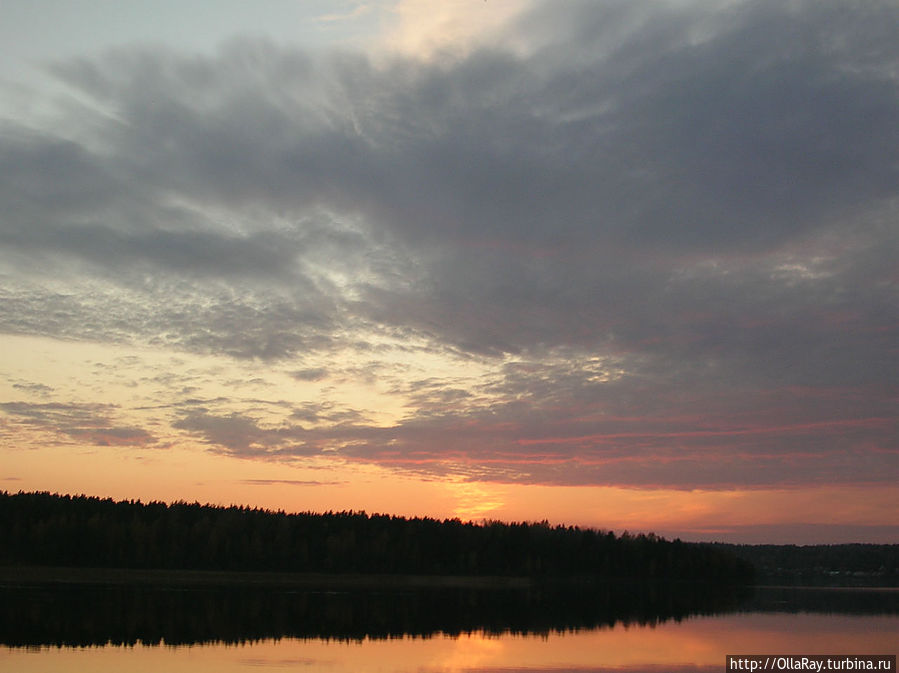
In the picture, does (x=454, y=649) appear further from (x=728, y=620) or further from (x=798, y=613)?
(x=798, y=613)

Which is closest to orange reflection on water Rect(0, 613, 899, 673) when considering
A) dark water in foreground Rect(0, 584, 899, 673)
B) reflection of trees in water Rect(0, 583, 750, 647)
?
dark water in foreground Rect(0, 584, 899, 673)

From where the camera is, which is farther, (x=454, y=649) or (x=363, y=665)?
(x=454, y=649)

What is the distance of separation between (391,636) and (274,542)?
→ 125 m

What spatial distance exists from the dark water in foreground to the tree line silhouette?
233 feet

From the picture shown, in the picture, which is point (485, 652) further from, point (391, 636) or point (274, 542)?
point (274, 542)

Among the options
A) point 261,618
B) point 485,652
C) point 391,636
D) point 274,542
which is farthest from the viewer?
point 274,542

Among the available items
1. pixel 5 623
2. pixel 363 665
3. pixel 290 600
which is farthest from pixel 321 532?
pixel 363 665

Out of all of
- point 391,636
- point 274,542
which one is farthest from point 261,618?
point 274,542

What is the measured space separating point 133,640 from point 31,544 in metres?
118

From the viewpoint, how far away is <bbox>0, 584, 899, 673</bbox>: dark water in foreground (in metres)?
42.5

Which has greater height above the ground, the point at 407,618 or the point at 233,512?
the point at 233,512

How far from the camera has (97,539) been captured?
158m

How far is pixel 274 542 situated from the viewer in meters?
175

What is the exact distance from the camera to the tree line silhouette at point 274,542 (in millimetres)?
156500
